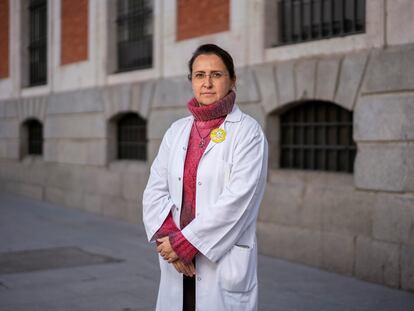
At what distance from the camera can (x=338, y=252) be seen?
713 centimetres

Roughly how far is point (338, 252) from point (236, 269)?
165 inches

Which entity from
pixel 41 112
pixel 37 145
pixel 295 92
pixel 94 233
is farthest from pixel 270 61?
pixel 37 145

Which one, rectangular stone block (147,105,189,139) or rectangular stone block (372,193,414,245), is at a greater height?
rectangular stone block (147,105,189,139)

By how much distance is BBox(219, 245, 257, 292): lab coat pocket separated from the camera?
3193mm

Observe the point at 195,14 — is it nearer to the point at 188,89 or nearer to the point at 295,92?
the point at 188,89

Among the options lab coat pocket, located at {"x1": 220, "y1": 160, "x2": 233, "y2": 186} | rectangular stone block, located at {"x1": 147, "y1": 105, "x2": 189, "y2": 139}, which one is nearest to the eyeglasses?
lab coat pocket, located at {"x1": 220, "y1": 160, "x2": 233, "y2": 186}

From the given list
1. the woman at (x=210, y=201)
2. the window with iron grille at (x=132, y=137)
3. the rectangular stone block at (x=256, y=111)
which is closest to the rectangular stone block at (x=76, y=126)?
the window with iron grille at (x=132, y=137)

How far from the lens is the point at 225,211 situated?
315 cm

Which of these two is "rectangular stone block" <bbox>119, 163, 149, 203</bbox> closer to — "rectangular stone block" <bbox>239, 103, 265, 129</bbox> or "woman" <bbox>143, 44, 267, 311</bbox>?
"rectangular stone block" <bbox>239, 103, 265, 129</bbox>

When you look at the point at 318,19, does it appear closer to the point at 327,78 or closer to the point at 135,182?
the point at 327,78

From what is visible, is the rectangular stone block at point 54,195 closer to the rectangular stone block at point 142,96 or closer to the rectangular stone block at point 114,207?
the rectangular stone block at point 114,207

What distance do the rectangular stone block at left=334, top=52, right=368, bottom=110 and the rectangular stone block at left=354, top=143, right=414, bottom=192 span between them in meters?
0.56

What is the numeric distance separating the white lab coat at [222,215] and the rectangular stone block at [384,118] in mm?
3539

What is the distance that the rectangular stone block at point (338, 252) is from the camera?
276 inches
